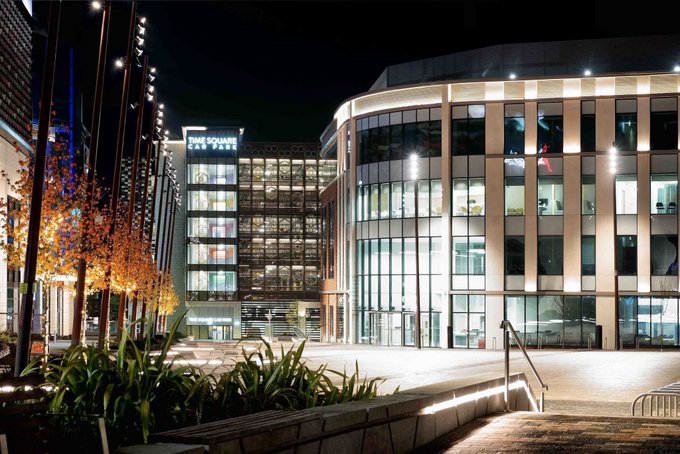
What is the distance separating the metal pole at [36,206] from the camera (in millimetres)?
18516

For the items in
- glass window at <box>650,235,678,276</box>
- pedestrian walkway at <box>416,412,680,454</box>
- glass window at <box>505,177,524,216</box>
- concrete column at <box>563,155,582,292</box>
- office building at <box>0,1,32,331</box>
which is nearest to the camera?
pedestrian walkway at <box>416,412,680,454</box>

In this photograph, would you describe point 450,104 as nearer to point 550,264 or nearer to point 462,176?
point 462,176

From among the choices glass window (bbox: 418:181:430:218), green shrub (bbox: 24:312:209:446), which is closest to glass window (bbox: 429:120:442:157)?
glass window (bbox: 418:181:430:218)

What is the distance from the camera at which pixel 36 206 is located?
20.4 m

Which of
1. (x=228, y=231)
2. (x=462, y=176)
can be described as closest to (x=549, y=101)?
(x=462, y=176)

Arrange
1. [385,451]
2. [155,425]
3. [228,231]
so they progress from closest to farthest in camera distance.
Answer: [155,425]
[385,451]
[228,231]

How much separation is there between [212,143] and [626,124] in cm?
7400

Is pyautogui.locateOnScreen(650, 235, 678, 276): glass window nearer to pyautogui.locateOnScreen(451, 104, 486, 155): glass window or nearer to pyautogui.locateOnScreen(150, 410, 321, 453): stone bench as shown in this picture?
pyautogui.locateOnScreen(451, 104, 486, 155): glass window

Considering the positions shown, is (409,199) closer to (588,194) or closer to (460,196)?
(460,196)

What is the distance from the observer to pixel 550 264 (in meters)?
58.3

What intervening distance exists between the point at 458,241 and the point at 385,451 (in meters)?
50.7

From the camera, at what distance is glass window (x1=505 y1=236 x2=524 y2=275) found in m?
58.9

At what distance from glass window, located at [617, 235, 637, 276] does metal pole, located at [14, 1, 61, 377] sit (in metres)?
42.3

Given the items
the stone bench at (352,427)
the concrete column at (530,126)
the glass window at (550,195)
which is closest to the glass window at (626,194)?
the glass window at (550,195)
